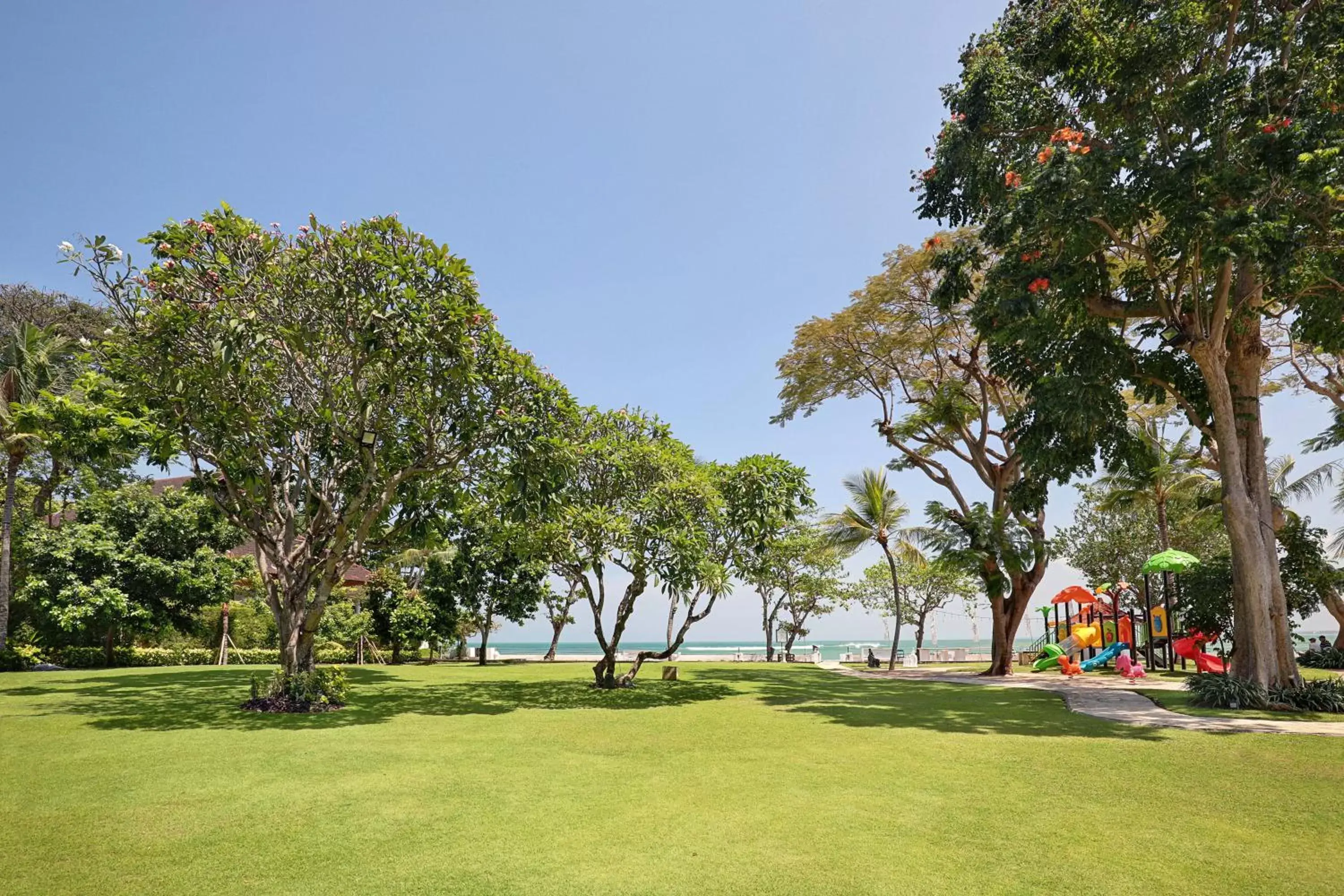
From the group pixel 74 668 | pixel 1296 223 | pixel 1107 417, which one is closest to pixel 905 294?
pixel 1107 417

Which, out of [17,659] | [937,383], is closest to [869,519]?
[937,383]

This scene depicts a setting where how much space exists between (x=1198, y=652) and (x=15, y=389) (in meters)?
33.4

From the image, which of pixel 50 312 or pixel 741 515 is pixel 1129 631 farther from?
pixel 50 312

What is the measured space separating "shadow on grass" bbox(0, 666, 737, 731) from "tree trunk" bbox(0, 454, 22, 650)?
4.41m

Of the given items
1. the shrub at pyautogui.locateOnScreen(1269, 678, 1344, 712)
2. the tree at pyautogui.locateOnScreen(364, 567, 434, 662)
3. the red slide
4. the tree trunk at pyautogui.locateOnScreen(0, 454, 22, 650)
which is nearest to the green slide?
the red slide

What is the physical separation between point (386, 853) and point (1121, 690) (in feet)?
49.7

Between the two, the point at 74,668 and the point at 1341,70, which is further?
the point at 74,668

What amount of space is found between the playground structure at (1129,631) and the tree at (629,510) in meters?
12.0

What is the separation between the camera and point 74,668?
818 inches

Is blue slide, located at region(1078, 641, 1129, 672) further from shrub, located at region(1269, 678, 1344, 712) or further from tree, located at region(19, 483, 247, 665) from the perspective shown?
tree, located at region(19, 483, 247, 665)

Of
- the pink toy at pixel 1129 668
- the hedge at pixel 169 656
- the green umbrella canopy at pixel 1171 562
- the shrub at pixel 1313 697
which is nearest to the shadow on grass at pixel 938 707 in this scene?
→ the shrub at pixel 1313 697

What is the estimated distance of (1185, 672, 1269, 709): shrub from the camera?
37.7ft

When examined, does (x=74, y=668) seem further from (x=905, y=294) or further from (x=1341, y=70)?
(x=1341, y=70)

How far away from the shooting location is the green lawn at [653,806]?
14.1ft
